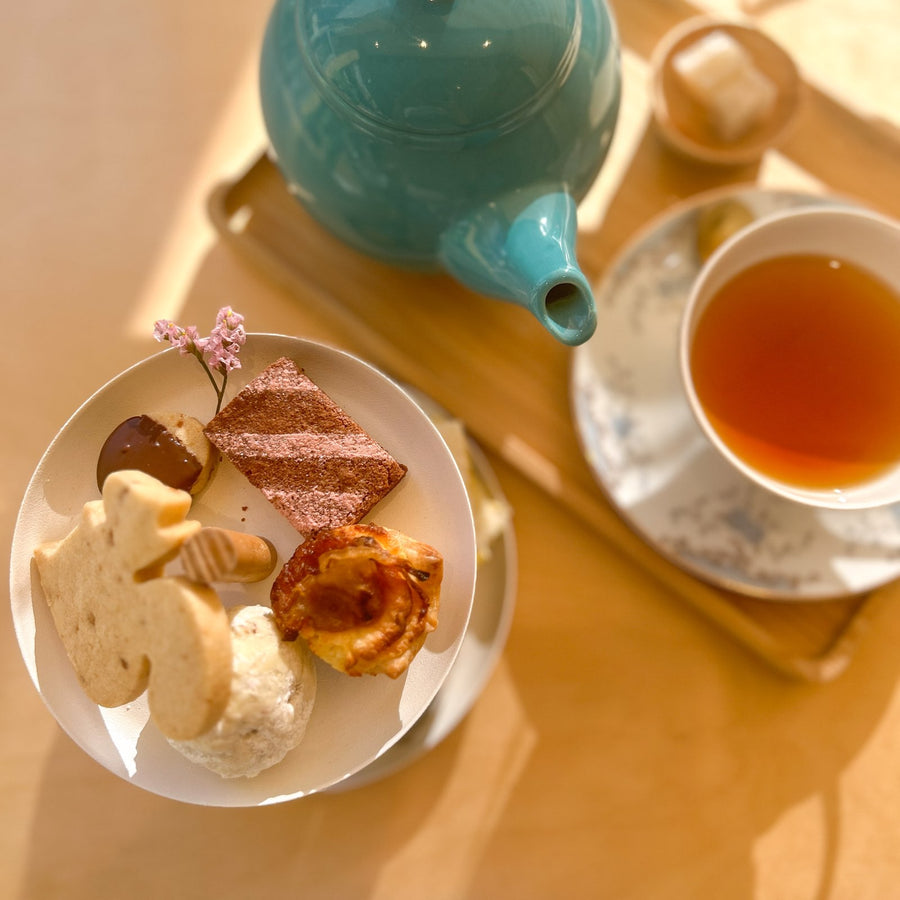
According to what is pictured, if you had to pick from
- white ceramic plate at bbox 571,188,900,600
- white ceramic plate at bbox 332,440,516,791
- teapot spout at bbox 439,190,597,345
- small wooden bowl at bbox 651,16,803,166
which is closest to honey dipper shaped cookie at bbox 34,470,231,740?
teapot spout at bbox 439,190,597,345

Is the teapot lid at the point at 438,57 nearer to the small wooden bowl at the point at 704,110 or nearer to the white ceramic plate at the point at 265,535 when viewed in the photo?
the white ceramic plate at the point at 265,535

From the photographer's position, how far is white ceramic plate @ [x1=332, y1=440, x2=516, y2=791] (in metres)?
0.77

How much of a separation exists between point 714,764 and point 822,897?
172 mm

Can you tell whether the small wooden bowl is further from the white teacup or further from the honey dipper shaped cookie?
the honey dipper shaped cookie

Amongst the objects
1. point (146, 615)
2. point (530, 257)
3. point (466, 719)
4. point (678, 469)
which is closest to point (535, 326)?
point (678, 469)

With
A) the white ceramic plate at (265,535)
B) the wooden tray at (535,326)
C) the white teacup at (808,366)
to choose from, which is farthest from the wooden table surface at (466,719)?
the white ceramic plate at (265,535)

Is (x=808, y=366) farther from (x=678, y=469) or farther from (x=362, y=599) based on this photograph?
(x=362, y=599)

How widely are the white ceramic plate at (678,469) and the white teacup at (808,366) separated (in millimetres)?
87

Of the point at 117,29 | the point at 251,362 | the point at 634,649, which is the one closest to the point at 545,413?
the point at 634,649

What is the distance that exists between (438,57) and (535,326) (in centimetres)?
39

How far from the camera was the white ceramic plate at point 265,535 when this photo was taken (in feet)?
1.59

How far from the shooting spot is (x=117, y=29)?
0.92 metres

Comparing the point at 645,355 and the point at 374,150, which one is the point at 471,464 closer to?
the point at 645,355

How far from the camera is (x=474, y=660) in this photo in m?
0.80
